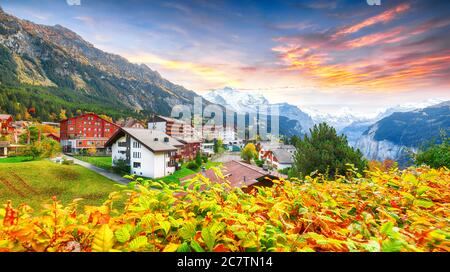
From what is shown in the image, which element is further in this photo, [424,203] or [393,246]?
[424,203]

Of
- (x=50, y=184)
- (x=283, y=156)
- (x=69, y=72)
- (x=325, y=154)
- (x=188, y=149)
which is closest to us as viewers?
(x=325, y=154)

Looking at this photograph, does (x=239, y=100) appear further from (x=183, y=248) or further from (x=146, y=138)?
(x=146, y=138)

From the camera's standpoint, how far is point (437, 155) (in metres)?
12.9

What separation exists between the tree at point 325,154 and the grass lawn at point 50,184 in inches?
470

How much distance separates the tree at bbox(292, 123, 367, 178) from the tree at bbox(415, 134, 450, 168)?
11.0ft

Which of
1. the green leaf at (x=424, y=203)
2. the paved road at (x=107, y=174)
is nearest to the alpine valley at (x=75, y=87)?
the paved road at (x=107, y=174)

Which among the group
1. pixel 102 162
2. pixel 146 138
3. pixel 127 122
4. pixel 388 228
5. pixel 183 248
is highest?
pixel 127 122

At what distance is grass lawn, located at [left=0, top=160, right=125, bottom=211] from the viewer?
53.3ft

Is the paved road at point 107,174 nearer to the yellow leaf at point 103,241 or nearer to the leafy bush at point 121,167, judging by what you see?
the leafy bush at point 121,167

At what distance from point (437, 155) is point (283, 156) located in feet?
116

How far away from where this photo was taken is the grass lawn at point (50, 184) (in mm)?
16250

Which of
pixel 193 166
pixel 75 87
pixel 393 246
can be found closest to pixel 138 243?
pixel 393 246
